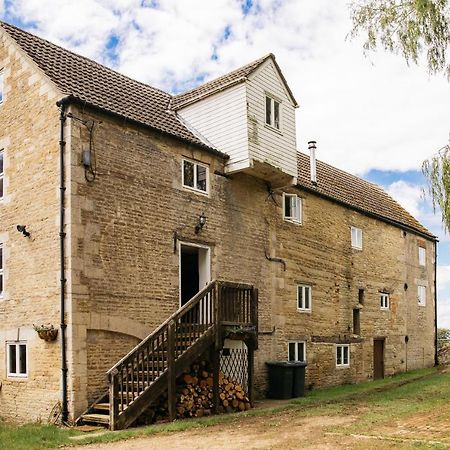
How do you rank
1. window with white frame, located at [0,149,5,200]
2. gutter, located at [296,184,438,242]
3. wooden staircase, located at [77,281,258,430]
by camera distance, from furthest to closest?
1. gutter, located at [296,184,438,242]
2. window with white frame, located at [0,149,5,200]
3. wooden staircase, located at [77,281,258,430]

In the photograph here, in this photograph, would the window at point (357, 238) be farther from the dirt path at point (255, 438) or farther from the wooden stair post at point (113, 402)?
the wooden stair post at point (113, 402)

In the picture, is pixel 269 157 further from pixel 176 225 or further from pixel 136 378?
pixel 136 378

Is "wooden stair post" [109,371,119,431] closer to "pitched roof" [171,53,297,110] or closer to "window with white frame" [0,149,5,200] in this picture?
"window with white frame" [0,149,5,200]

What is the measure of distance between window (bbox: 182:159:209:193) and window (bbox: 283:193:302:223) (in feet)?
14.3

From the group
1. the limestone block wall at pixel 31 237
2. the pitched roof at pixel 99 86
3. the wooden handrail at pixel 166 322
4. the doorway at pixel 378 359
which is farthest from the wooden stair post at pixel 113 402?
the doorway at pixel 378 359

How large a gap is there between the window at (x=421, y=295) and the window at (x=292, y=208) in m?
12.0

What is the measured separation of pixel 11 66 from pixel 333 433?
41.3 ft

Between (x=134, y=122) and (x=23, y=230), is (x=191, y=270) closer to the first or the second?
(x=134, y=122)

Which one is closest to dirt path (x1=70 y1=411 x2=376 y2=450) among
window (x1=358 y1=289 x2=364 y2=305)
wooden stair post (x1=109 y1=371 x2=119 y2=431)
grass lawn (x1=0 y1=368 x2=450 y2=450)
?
grass lawn (x1=0 y1=368 x2=450 y2=450)

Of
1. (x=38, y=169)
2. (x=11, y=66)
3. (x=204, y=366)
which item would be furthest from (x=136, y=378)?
(x=11, y=66)

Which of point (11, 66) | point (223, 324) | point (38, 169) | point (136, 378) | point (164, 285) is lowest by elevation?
point (136, 378)

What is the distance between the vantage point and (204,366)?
16.1 meters

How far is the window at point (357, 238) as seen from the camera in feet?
84.2

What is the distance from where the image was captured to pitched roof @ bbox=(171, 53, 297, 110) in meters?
18.8
